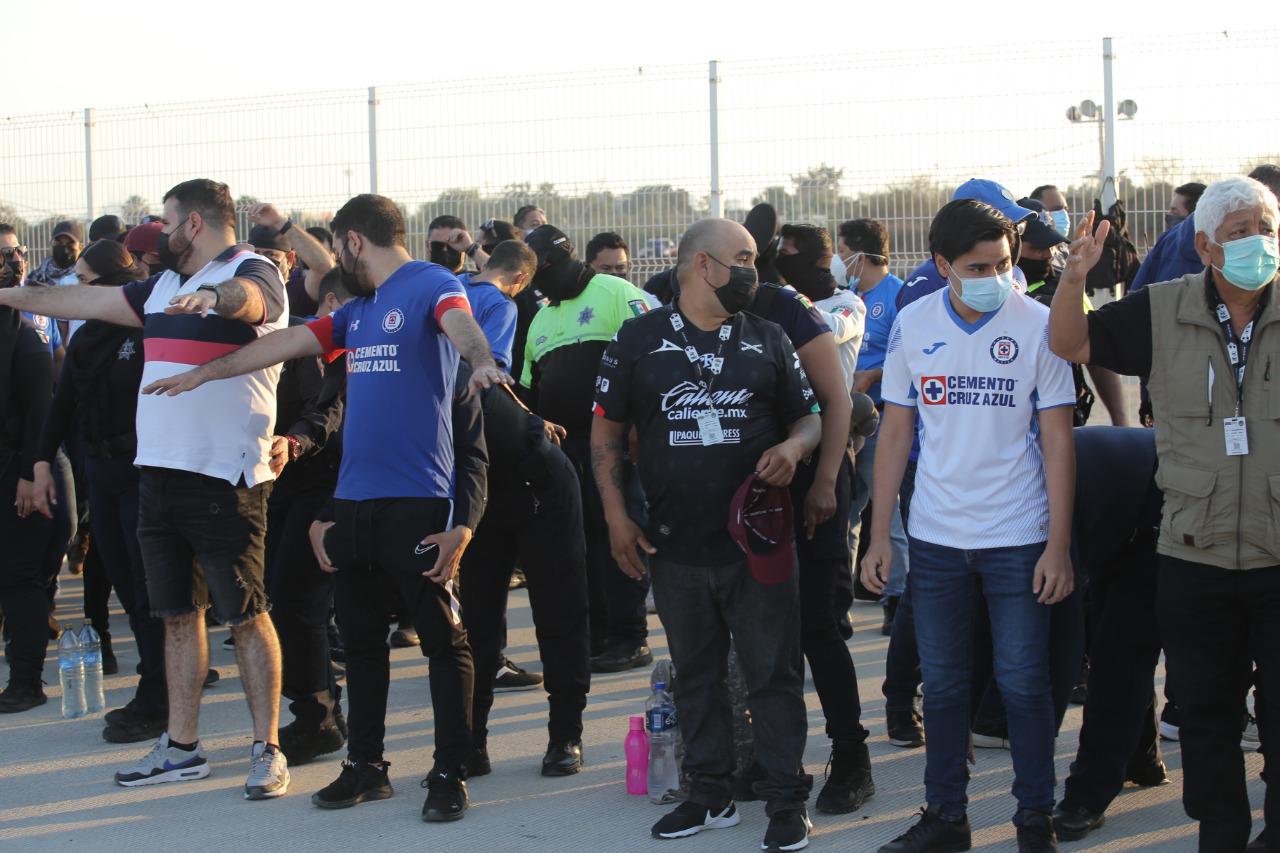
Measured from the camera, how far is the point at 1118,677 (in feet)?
15.5

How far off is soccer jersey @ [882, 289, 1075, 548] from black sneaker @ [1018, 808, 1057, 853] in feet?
2.82

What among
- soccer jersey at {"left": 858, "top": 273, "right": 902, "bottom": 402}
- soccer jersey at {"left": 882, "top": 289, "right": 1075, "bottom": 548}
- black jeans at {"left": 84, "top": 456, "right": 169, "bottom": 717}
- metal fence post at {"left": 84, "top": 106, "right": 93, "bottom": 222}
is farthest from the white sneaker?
metal fence post at {"left": 84, "top": 106, "right": 93, "bottom": 222}

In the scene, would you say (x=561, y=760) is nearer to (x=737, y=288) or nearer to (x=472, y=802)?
(x=472, y=802)

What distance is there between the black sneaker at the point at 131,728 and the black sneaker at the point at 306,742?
27.0 inches

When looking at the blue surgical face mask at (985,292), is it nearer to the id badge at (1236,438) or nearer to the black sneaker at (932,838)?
the id badge at (1236,438)

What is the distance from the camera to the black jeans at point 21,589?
6883mm

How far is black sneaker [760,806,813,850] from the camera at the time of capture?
4.65 meters

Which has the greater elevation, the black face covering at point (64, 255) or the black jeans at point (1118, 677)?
the black face covering at point (64, 255)

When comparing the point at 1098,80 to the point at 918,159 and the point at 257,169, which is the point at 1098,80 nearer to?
the point at 918,159

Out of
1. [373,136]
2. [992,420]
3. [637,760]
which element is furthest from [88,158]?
[992,420]

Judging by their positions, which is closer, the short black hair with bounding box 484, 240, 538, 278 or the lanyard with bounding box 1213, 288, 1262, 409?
the lanyard with bounding box 1213, 288, 1262, 409

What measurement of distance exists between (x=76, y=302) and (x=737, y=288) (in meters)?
2.75

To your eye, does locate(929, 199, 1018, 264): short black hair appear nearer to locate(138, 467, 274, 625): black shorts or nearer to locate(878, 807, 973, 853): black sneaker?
locate(878, 807, 973, 853): black sneaker

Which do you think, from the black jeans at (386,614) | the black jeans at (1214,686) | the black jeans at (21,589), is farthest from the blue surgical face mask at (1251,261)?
the black jeans at (21,589)
